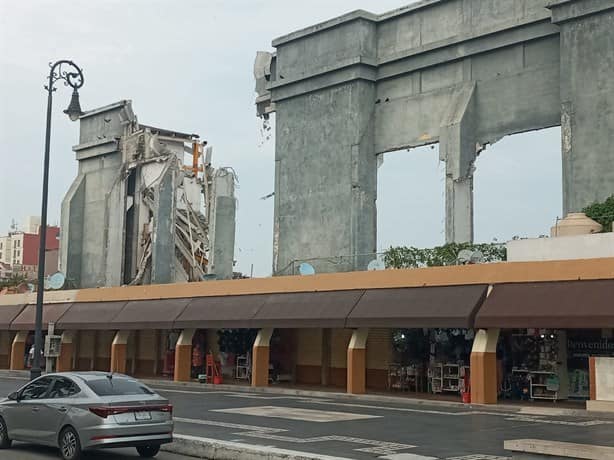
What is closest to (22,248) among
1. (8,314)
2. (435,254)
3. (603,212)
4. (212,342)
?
(8,314)

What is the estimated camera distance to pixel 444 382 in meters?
27.4

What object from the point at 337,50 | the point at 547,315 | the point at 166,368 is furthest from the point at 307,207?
the point at 547,315

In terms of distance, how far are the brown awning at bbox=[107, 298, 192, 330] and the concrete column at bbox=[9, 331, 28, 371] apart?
9.44 metres

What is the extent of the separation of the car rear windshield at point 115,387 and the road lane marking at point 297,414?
545cm

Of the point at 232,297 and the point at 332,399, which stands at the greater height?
the point at 232,297

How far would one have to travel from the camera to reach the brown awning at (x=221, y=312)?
101 feet

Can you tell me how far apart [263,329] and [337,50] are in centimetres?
1422

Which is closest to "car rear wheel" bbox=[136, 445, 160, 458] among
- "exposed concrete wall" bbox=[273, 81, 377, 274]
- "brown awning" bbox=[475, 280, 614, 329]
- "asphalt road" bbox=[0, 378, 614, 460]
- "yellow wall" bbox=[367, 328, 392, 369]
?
"asphalt road" bbox=[0, 378, 614, 460]

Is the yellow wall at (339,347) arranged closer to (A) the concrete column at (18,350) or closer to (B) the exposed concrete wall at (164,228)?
(B) the exposed concrete wall at (164,228)

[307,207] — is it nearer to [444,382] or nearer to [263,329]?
[263,329]

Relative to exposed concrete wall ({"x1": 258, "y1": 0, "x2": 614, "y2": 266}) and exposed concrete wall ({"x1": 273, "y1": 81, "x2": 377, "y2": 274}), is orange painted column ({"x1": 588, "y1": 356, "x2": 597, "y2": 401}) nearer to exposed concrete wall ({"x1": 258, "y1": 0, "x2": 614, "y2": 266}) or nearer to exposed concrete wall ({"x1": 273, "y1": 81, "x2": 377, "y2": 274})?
exposed concrete wall ({"x1": 258, "y1": 0, "x2": 614, "y2": 266})

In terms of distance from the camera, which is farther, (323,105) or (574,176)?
(323,105)

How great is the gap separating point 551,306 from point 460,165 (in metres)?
11.7

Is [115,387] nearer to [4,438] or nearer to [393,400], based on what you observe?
[4,438]
